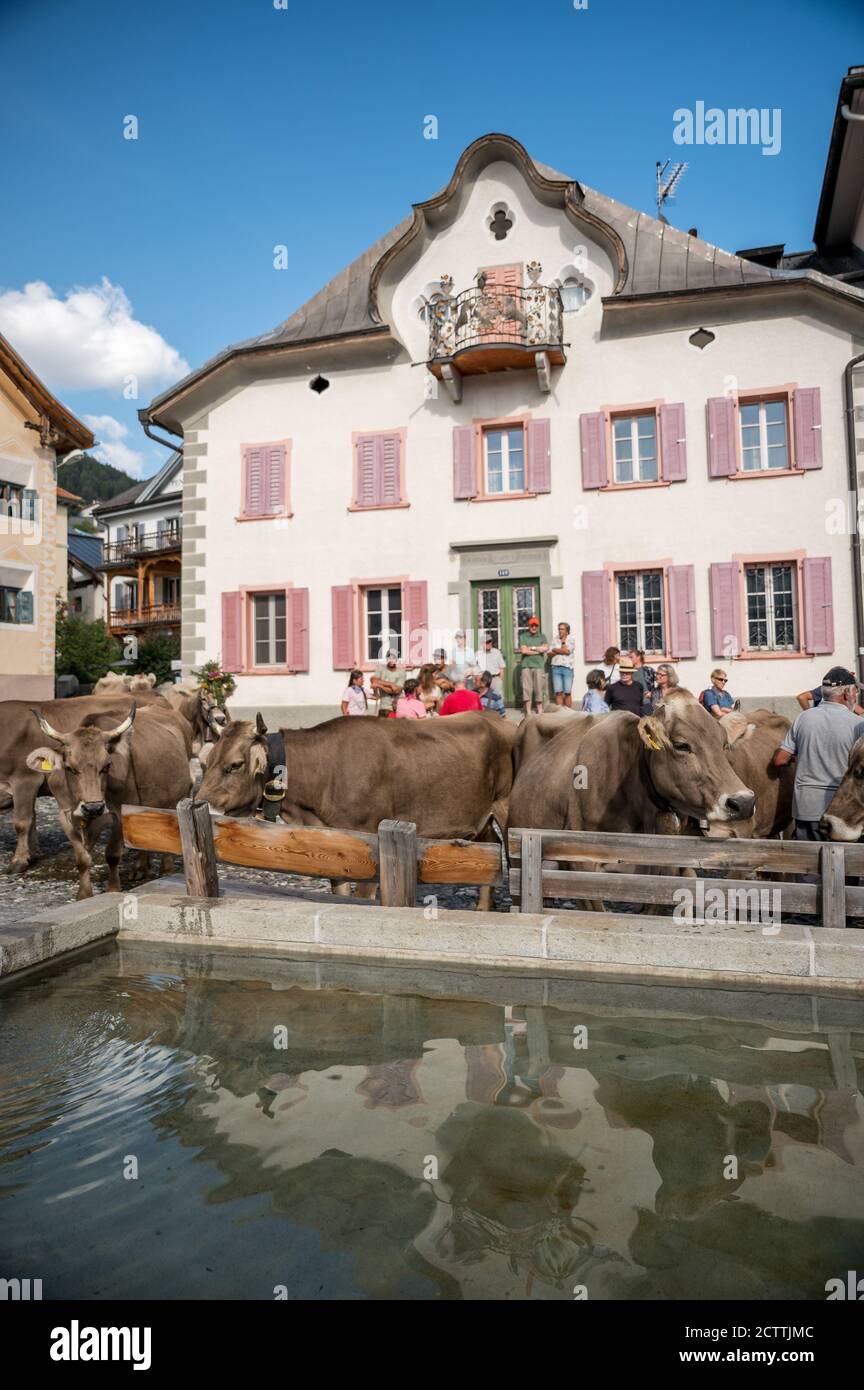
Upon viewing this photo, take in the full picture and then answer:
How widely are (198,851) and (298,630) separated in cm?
1279

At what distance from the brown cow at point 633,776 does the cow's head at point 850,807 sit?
52 centimetres

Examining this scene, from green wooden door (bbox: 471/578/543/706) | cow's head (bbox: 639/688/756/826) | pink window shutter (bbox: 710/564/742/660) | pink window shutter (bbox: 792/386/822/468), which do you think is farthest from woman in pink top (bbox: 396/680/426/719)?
pink window shutter (bbox: 792/386/822/468)

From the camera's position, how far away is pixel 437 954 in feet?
16.9

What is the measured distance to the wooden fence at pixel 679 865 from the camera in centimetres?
502

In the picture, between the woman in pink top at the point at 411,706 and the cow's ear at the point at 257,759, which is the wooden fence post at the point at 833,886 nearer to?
the cow's ear at the point at 257,759

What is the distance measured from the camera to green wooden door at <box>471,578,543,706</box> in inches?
689

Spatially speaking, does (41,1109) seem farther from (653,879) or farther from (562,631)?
(562,631)

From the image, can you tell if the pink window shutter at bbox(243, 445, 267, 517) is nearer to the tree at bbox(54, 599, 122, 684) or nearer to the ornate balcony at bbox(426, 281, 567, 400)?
the ornate balcony at bbox(426, 281, 567, 400)

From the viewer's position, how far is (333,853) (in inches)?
236

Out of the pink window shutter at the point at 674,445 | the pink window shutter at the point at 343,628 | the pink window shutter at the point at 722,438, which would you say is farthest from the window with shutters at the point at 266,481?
the pink window shutter at the point at 722,438

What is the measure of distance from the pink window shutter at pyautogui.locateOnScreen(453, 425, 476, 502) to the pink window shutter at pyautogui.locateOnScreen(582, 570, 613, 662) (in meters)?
2.90

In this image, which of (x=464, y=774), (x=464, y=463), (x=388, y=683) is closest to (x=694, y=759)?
(x=464, y=774)

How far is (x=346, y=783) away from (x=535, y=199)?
1524cm
